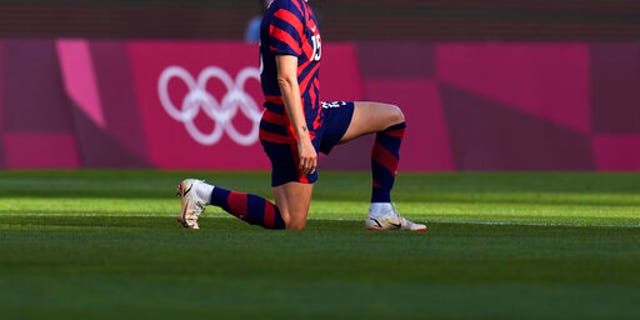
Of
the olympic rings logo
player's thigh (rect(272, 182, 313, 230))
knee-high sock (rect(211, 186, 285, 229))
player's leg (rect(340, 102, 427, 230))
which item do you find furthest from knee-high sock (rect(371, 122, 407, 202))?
the olympic rings logo

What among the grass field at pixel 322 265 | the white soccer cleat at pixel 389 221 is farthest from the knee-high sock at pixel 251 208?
the white soccer cleat at pixel 389 221

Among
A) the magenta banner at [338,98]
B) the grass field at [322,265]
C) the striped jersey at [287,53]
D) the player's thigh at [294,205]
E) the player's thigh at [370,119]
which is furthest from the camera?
the magenta banner at [338,98]

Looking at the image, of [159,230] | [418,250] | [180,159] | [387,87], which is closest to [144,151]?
[180,159]

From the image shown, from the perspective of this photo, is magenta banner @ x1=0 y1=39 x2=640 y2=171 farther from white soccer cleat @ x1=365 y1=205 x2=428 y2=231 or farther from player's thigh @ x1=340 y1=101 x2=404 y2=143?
white soccer cleat @ x1=365 y1=205 x2=428 y2=231

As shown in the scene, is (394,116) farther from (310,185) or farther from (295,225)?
(295,225)

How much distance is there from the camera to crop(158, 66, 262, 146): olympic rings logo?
66.7ft

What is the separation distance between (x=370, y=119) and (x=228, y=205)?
895 mm

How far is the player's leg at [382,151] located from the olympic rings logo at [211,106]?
10412 millimetres

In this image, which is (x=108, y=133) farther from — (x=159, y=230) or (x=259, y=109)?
(x=159, y=230)

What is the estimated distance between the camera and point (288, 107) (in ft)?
30.0

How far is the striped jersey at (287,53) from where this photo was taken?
9242mm

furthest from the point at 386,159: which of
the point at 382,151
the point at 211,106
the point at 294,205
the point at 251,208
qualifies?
the point at 211,106

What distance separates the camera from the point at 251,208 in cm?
953

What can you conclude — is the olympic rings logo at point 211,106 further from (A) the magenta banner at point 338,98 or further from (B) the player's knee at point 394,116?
(B) the player's knee at point 394,116
